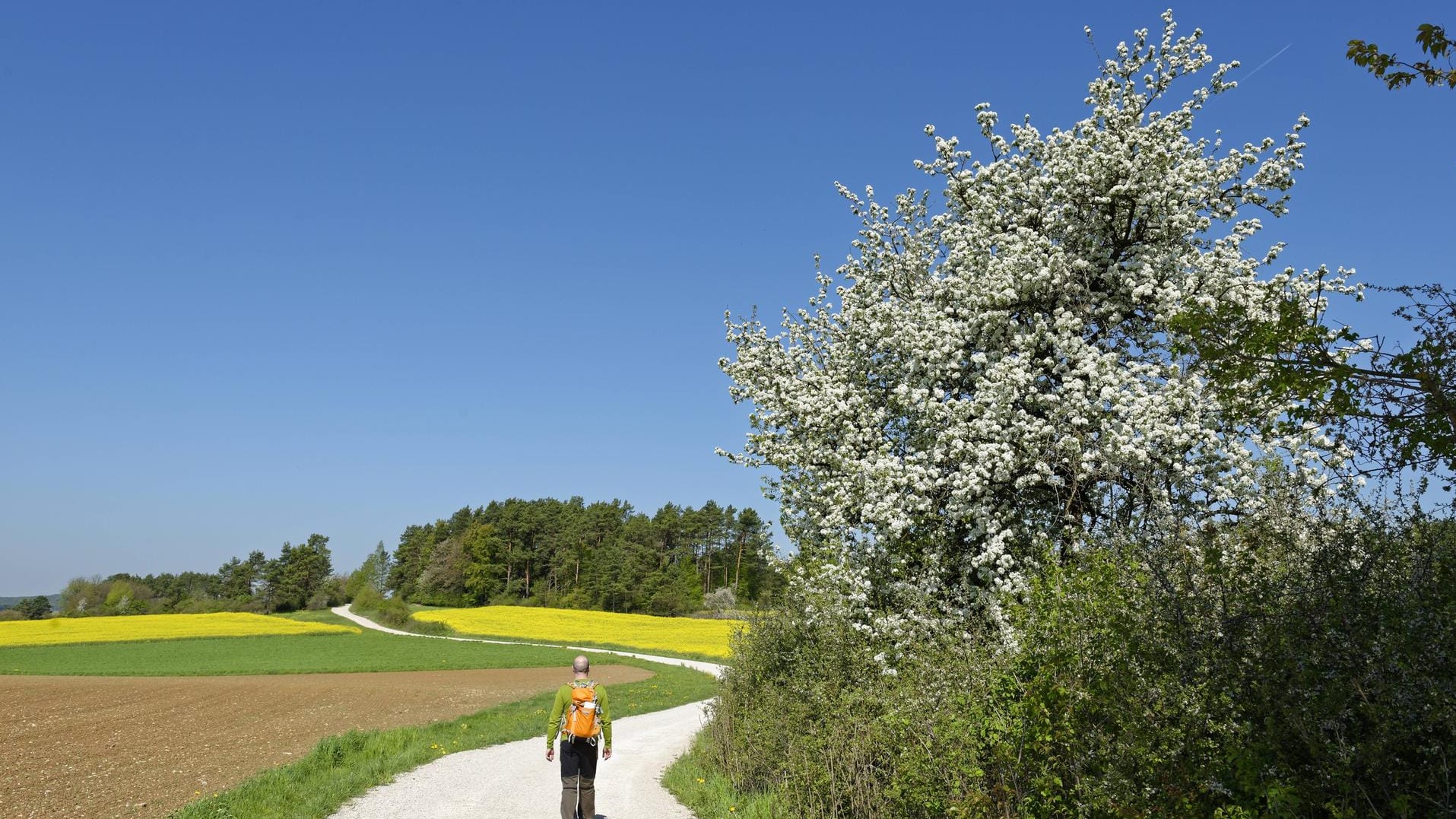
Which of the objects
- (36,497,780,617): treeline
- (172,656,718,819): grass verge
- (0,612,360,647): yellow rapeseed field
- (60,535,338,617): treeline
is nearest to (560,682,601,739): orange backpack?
(172,656,718,819): grass verge

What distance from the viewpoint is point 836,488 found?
15.5m

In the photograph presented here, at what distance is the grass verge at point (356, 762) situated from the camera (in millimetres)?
11281

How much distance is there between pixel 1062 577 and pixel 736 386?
13374 millimetres

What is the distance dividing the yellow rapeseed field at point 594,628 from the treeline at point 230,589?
135 ft

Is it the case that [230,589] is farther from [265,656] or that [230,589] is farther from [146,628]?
[265,656]

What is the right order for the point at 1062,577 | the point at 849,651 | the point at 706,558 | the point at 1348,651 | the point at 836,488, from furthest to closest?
the point at 706,558, the point at 836,488, the point at 849,651, the point at 1062,577, the point at 1348,651

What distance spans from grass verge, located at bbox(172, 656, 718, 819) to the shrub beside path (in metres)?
0.35

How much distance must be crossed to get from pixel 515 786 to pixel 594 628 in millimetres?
59963

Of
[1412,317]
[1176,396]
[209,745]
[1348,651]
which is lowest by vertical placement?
[209,745]

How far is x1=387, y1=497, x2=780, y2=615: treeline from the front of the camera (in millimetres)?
102750

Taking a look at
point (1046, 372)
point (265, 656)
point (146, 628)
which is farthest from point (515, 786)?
point (146, 628)

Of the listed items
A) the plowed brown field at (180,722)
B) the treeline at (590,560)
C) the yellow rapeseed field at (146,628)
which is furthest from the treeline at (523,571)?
the plowed brown field at (180,722)

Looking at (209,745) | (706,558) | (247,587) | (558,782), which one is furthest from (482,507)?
(558,782)

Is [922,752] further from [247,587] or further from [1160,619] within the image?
[247,587]
